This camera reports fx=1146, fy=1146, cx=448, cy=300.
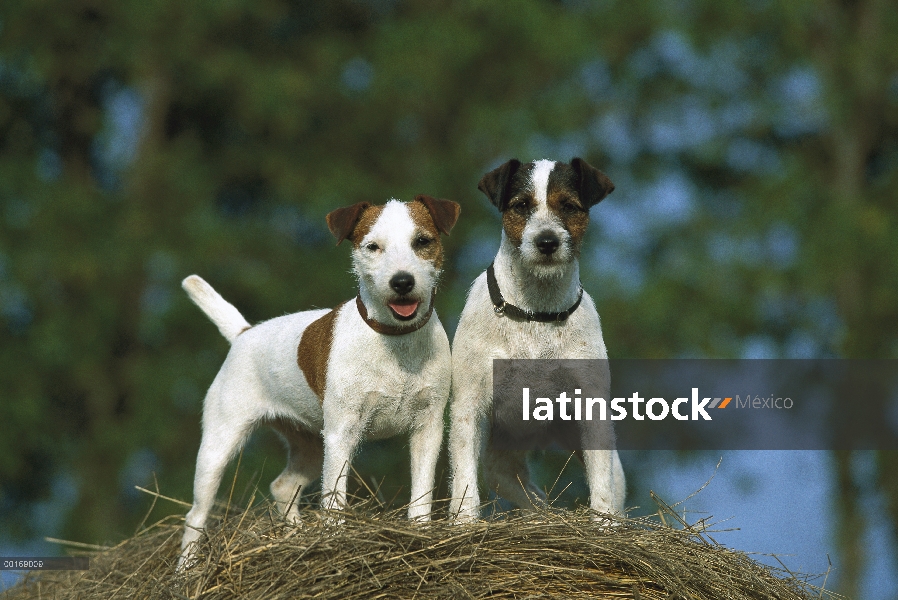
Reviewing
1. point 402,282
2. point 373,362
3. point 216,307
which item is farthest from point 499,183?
point 216,307

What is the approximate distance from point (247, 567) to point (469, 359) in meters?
1.87

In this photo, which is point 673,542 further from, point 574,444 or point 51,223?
point 51,223

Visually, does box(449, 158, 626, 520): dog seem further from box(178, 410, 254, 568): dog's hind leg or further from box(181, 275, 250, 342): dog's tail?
box(181, 275, 250, 342): dog's tail

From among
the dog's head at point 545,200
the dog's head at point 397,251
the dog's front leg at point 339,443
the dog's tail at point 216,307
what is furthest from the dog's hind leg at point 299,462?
the dog's head at point 545,200

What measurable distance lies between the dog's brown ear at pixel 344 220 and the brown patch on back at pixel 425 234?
0.95 ft

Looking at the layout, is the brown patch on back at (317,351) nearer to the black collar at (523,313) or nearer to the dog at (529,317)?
the dog at (529,317)

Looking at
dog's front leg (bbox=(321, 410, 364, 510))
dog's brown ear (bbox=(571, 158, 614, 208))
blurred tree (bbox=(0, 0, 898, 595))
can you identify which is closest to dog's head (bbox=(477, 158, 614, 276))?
dog's brown ear (bbox=(571, 158, 614, 208))

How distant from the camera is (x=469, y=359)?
6.73m

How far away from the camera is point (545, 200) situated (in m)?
6.62

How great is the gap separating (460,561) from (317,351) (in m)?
1.70

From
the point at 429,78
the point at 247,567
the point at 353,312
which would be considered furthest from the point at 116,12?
the point at 247,567

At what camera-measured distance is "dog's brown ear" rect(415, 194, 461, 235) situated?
6496 mm

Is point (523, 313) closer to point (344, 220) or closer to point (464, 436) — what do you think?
point (464, 436)

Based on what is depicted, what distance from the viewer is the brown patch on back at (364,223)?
6441 millimetres
